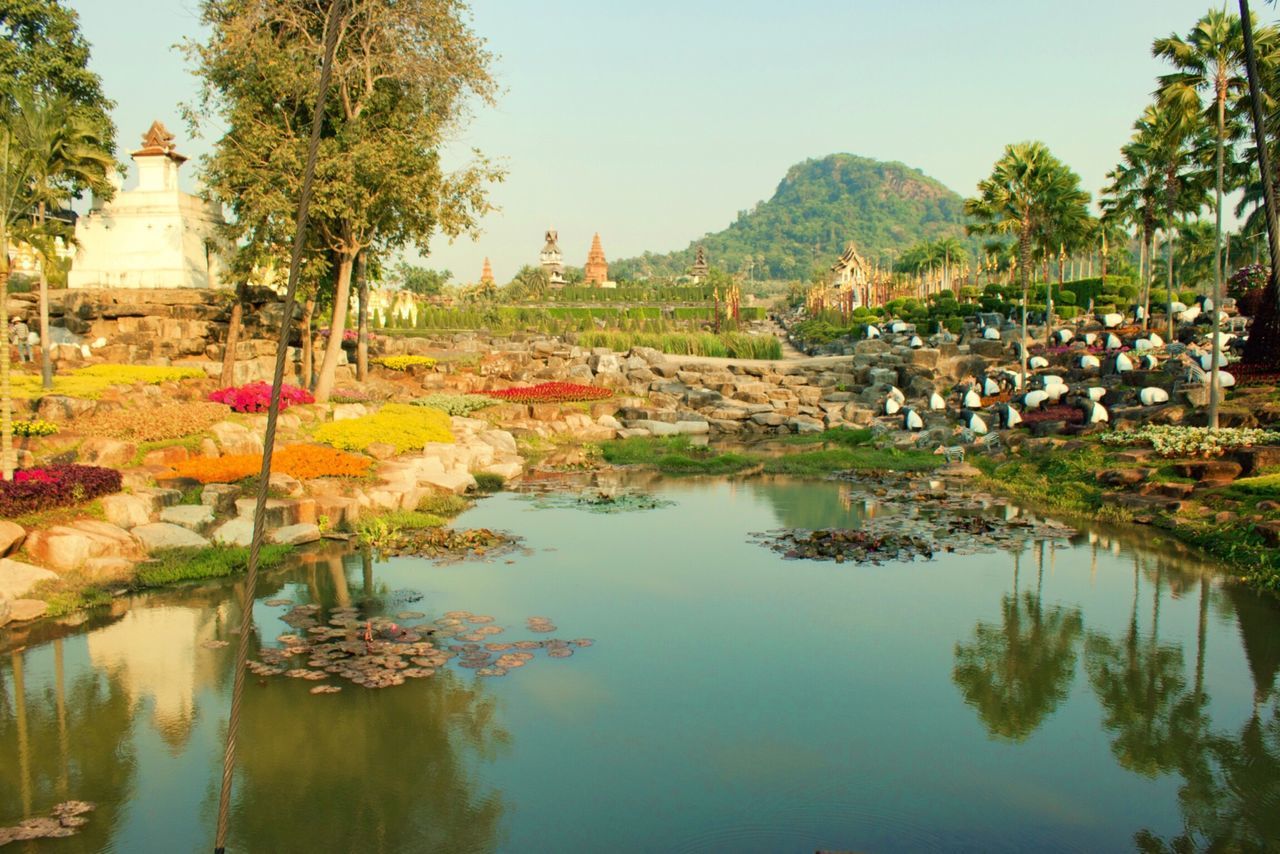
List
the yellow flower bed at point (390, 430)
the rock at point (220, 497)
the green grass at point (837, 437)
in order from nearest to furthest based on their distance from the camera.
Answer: the rock at point (220, 497)
the yellow flower bed at point (390, 430)
the green grass at point (837, 437)

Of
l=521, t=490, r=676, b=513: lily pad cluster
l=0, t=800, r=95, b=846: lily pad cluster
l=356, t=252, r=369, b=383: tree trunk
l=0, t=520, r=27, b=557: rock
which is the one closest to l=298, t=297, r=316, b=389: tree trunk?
l=356, t=252, r=369, b=383: tree trunk

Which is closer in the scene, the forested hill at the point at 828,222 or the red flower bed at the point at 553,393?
the red flower bed at the point at 553,393

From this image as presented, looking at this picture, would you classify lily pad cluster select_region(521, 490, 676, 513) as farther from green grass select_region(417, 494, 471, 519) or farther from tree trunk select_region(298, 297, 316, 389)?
tree trunk select_region(298, 297, 316, 389)

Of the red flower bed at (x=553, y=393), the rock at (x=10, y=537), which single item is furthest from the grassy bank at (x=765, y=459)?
the rock at (x=10, y=537)

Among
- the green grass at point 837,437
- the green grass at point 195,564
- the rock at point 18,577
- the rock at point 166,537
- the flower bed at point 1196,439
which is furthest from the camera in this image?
the green grass at point 837,437

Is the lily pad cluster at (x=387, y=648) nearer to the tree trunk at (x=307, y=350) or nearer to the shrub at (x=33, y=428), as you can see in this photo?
the shrub at (x=33, y=428)

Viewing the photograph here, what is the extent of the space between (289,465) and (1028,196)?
17.6 m

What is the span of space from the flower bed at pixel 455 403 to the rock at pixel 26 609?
1168 centimetres

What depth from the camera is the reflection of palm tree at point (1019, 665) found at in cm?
648

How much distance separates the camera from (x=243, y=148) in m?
17.2

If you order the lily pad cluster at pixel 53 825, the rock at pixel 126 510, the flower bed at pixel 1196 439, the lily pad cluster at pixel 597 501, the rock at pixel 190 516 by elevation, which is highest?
the flower bed at pixel 1196 439

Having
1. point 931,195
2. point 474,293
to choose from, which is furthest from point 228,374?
point 931,195

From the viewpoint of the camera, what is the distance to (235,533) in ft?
33.4

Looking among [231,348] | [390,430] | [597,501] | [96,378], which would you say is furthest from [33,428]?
[597,501]
